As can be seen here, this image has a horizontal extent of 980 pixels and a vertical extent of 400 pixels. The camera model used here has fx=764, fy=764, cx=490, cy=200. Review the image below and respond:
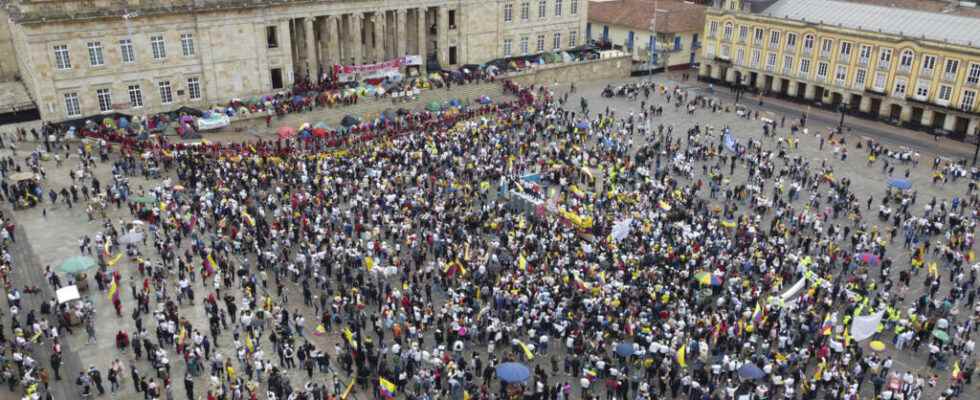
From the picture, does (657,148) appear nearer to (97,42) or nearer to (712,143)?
(712,143)

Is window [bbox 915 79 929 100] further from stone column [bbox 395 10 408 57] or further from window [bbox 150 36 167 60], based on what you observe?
window [bbox 150 36 167 60]

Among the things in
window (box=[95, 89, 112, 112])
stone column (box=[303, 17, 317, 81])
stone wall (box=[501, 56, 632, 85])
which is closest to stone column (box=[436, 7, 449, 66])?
stone wall (box=[501, 56, 632, 85])

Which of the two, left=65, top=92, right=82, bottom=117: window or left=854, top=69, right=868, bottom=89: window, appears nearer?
→ left=65, top=92, right=82, bottom=117: window

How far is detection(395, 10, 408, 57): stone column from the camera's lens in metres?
74.5

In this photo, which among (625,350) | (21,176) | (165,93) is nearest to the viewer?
(625,350)

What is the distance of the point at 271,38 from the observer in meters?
69.0

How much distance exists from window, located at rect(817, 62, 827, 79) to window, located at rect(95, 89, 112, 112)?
6335 cm

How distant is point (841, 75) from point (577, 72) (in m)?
26.3

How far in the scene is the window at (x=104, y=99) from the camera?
59.9m

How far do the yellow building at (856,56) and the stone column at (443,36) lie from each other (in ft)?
91.4

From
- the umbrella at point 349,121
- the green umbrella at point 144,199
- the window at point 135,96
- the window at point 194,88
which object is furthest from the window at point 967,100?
the window at point 135,96

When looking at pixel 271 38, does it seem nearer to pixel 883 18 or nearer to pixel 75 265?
pixel 75 265

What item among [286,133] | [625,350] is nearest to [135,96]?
[286,133]

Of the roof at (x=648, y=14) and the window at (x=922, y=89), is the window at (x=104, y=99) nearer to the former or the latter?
the roof at (x=648, y=14)
